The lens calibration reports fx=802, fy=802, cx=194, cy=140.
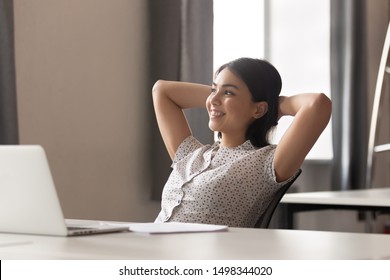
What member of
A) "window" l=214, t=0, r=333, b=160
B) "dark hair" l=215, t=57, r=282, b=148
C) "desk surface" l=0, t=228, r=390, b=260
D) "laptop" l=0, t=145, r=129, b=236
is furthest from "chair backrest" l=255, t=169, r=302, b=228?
"window" l=214, t=0, r=333, b=160

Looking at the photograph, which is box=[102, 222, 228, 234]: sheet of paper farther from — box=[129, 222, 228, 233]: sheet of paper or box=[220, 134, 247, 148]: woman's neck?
box=[220, 134, 247, 148]: woman's neck

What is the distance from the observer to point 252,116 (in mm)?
2457

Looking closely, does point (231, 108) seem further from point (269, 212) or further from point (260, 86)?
point (269, 212)

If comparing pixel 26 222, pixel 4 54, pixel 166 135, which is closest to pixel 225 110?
pixel 166 135

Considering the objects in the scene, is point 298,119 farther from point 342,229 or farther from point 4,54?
point 342,229

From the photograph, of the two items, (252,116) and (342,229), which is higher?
(252,116)

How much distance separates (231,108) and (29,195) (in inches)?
38.7

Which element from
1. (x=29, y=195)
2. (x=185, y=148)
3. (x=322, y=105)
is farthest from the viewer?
(x=185, y=148)

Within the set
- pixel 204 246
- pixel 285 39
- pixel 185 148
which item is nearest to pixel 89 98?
pixel 185 148

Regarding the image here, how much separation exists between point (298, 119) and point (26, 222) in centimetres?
96

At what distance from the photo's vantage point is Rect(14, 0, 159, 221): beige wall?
137 inches

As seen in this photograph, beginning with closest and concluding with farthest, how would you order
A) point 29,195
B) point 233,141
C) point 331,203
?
point 29,195
point 233,141
point 331,203

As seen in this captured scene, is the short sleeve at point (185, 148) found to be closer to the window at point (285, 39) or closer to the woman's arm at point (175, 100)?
the woman's arm at point (175, 100)

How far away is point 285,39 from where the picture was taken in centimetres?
512
